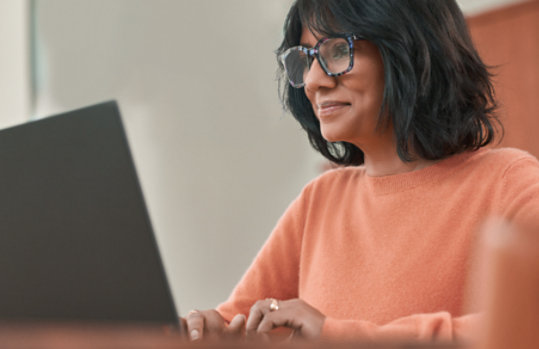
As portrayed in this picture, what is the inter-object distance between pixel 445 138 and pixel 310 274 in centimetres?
36

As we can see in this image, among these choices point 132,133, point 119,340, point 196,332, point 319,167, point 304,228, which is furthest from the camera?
point 132,133

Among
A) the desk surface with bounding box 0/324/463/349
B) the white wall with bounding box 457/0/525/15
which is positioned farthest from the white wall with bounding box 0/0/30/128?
the desk surface with bounding box 0/324/463/349

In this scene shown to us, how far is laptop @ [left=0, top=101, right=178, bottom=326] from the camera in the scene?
53 cm

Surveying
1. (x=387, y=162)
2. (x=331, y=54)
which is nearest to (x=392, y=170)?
(x=387, y=162)

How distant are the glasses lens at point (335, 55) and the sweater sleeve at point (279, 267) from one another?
11.9 inches

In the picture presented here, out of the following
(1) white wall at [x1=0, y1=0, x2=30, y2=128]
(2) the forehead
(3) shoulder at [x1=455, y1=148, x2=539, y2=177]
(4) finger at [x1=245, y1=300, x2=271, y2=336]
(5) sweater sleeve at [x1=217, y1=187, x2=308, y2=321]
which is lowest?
(5) sweater sleeve at [x1=217, y1=187, x2=308, y2=321]

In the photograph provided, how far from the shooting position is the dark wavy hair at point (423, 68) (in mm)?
1037

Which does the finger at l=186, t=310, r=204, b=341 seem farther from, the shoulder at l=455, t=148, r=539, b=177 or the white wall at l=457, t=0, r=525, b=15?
the white wall at l=457, t=0, r=525, b=15

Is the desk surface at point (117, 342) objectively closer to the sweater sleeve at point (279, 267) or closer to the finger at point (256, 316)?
the finger at point (256, 316)

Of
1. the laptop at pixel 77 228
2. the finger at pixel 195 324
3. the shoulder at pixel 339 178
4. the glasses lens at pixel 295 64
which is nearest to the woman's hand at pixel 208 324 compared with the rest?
the finger at pixel 195 324

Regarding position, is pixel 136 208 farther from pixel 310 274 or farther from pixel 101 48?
pixel 101 48

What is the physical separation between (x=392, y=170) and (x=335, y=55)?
0.24 metres

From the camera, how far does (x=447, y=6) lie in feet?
3.55

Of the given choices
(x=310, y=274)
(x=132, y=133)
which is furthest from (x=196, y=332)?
(x=132, y=133)
